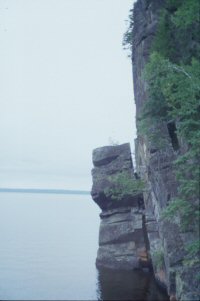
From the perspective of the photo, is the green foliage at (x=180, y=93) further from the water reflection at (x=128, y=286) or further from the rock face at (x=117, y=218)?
the rock face at (x=117, y=218)

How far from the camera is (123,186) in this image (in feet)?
121

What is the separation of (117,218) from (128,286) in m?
10.6

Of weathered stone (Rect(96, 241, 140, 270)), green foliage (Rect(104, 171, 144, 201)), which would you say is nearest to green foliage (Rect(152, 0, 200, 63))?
green foliage (Rect(104, 171, 144, 201))

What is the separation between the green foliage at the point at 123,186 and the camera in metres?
36.0

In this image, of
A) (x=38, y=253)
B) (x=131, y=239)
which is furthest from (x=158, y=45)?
(x=38, y=253)

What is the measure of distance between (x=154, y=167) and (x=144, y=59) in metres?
13.6

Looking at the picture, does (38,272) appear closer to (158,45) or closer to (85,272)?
(85,272)

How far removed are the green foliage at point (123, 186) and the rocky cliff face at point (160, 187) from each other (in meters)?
1.37

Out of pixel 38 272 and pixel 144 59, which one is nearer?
pixel 144 59

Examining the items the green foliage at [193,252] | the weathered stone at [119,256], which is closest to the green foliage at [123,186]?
the weathered stone at [119,256]

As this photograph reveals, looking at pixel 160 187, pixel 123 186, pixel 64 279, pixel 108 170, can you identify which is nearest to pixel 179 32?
pixel 160 187

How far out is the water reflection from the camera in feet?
84.0

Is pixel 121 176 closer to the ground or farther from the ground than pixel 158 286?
farther from the ground

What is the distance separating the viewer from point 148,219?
107 ft
